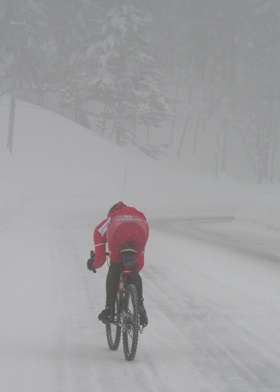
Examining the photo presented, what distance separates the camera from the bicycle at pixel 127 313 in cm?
521

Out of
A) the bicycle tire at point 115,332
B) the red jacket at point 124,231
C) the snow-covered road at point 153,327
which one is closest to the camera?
the snow-covered road at point 153,327

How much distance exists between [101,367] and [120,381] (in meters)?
0.43

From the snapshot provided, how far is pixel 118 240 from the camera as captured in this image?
546cm

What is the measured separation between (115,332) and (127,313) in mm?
460

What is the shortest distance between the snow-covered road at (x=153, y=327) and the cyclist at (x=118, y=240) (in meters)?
0.58

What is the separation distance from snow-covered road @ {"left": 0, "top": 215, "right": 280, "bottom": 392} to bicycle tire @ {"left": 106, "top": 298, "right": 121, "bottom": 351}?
0.11 metres

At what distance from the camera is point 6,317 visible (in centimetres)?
688

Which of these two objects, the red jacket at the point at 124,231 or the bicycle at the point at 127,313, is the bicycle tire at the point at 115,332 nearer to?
the bicycle at the point at 127,313

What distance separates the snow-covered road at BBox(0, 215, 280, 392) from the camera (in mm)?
4879

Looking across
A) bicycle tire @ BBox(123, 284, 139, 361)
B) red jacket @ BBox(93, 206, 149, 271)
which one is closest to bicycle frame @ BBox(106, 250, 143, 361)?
bicycle tire @ BBox(123, 284, 139, 361)

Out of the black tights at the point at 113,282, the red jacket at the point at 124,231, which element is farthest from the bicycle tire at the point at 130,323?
the red jacket at the point at 124,231

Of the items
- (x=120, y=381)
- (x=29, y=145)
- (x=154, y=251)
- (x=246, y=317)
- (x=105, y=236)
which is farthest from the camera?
(x=29, y=145)

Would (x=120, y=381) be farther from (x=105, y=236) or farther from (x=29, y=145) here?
(x=29, y=145)

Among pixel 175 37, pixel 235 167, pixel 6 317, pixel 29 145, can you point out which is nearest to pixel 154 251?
pixel 6 317
